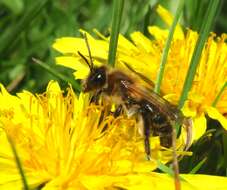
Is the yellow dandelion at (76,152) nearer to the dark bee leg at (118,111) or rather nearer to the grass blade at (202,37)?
the dark bee leg at (118,111)

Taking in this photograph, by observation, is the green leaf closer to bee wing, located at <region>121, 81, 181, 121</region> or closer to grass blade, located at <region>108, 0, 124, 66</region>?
grass blade, located at <region>108, 0, 124, 66</region>

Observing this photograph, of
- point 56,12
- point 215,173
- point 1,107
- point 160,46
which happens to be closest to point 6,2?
point 56,12

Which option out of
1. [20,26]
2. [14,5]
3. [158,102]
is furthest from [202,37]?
[14,5]

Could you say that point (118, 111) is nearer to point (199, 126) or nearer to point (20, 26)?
point (199, 126)

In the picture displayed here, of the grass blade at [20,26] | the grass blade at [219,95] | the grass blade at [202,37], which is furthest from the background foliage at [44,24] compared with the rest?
the grass blade at [202,37]

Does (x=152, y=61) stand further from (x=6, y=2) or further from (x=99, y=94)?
(x=6, y=2)

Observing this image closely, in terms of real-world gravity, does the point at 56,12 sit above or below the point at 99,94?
above

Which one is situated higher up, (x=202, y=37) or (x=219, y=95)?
(x=202, y=37)
